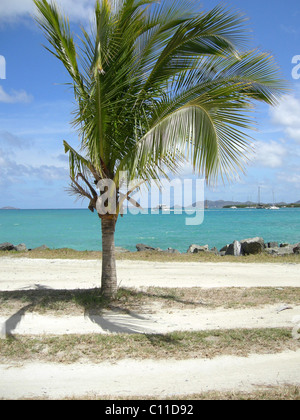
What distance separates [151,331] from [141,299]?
193 centimetres

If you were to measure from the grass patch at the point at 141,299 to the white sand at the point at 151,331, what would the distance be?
0.34m

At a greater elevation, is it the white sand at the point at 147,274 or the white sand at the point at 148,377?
the white sand at the point at 148,377

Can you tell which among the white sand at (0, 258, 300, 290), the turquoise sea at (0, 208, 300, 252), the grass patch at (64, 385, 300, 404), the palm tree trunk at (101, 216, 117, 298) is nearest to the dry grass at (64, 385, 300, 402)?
the grass patch at (64, 385, 300, 404)

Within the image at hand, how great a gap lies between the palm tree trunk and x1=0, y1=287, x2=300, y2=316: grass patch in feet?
0.70

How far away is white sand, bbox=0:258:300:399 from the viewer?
4.82 m

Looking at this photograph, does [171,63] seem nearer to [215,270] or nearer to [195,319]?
[195,319]

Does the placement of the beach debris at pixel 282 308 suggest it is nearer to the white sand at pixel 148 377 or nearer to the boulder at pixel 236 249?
the white sand at pixel 148 377

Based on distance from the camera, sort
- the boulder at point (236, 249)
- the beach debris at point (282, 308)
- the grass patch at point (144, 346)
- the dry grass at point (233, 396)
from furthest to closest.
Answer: the boulder at point (236, 249) < the beach debris at point (282, 308) < the grass patch at point (144, 346) < the dry grass at point (233, 396)

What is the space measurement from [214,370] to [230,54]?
18.5 feet

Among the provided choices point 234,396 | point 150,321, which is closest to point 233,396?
point 234,396

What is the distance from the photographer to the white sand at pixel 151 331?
4816mm

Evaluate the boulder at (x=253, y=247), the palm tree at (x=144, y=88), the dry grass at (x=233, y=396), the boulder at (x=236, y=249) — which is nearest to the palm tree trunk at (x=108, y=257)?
the palm tree at (x=144, y=88)

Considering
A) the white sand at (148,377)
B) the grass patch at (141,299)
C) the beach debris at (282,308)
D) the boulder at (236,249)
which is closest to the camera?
the white sand at (148,377)
